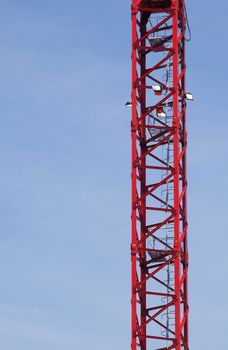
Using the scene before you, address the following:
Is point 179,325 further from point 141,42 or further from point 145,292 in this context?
point 141,42

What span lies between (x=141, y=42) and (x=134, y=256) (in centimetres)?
1622

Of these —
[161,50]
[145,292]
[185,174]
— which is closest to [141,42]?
[161,50]

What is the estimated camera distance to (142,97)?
128250 mm

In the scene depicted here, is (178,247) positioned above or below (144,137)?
below

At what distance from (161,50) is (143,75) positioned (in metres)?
2.28

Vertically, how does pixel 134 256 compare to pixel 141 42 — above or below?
below

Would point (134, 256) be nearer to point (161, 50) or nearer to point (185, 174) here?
point (185, 174)

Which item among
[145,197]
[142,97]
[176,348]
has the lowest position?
[176,348]

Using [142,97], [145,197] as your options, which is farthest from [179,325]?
[142,97]

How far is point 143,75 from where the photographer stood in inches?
5010

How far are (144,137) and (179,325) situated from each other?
48.5 feet

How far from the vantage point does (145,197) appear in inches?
4936

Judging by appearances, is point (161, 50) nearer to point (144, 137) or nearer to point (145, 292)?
point (144, 137)

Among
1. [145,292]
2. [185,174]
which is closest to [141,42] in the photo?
[185,174]
